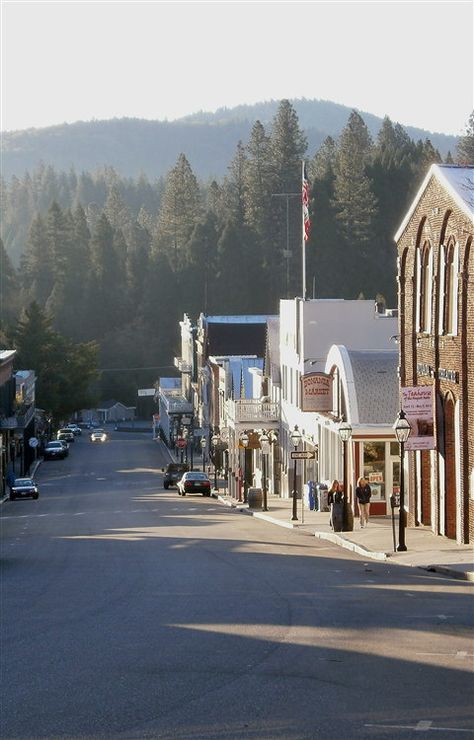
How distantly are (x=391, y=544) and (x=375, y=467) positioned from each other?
37.6 ft

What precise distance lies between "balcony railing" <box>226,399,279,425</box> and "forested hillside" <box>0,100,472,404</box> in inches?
2736

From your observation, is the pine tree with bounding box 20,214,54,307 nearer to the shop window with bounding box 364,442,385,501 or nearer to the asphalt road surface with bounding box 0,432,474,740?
the shop window with bounding box 364,442,385,501

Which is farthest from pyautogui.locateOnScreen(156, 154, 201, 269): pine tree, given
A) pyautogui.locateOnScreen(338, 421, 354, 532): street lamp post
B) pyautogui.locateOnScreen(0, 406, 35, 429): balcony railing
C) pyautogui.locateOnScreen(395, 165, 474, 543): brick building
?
pyautogui.locateOnScreen(395, 165, 474, 543): brick building

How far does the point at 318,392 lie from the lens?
1861 inches

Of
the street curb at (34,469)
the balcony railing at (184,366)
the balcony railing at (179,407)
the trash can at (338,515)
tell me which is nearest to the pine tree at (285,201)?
the balcony railing at (184,366)

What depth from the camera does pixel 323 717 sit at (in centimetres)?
1191

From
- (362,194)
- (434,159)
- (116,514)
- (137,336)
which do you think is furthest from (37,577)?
(137,336)

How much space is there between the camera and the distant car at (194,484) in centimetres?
6557

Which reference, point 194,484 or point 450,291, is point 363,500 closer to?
point 450,291

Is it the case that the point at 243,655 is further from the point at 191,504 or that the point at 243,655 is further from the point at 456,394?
the point at 191,504

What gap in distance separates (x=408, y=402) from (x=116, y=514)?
21.2 m

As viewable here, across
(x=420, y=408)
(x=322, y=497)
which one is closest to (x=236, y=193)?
(x=322, y=497)

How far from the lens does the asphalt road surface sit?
11938 millimetres

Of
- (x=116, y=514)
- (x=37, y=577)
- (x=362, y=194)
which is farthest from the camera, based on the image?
(x=362, y=194)
